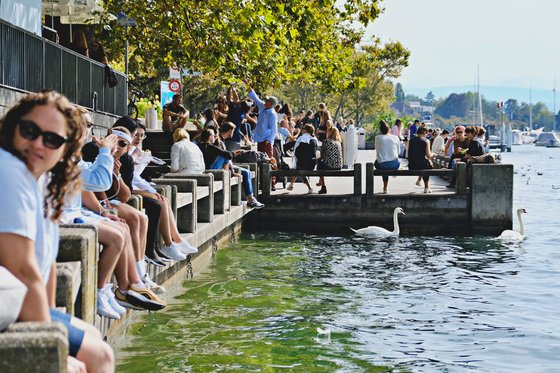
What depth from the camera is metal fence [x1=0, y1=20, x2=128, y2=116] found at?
16875mm

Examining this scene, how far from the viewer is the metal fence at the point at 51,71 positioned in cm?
1688

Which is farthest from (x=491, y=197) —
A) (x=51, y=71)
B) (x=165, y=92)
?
(x=165, y=92)

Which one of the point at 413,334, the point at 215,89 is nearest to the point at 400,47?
the point at 215,89

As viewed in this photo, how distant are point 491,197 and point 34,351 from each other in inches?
733

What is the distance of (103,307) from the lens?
8398 mm

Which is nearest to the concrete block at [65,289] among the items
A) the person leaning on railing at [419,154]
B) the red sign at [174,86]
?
the person leaning on railing at [419,154]

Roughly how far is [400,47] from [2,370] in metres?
69.9

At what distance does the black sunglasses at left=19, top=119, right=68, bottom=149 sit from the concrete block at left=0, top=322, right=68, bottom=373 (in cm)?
89

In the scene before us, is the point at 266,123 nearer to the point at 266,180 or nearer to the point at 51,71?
the point at 266,180

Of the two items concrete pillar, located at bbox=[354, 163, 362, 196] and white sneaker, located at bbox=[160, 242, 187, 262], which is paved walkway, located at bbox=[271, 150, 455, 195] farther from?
white sneaker, located at bbox=[160, 242, 187, 262]

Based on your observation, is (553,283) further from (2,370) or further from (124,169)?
(2,370)

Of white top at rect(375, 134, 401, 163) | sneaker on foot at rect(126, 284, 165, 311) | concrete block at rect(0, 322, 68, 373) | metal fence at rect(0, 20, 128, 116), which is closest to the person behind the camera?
concrete block at rect(0, 322, 68, 373)

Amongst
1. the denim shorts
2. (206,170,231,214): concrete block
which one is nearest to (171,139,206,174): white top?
(206,170,231,214): concrete block

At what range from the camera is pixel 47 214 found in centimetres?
527
